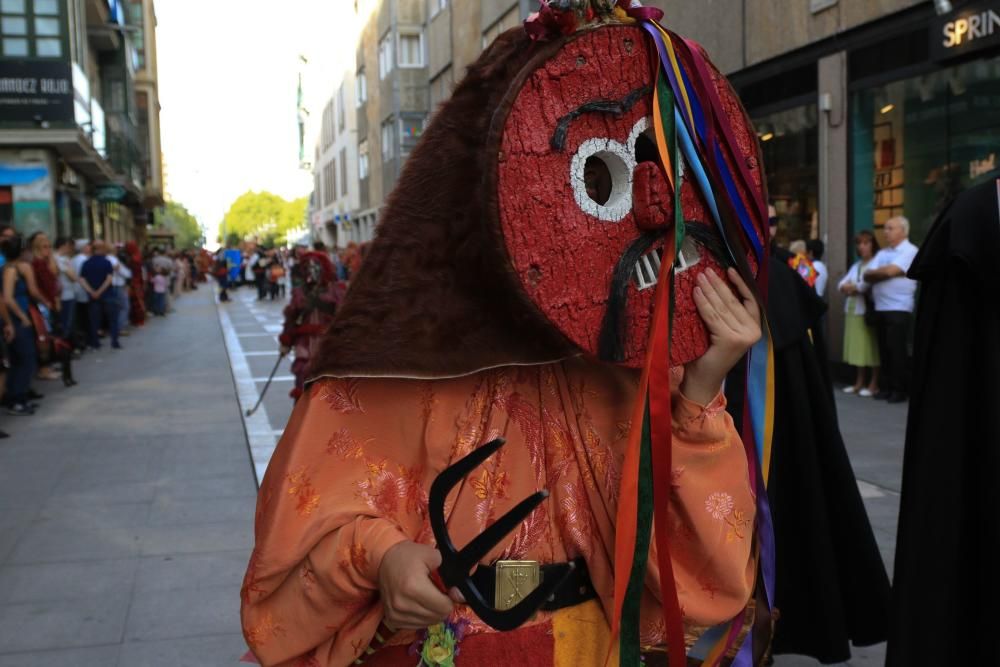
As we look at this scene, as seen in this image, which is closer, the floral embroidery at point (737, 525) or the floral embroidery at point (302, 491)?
the floral embroidery at point (302, 491)

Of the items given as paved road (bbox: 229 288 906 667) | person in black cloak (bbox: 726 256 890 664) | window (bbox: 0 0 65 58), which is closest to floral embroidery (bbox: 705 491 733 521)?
person in black cloak (bbox: 726 256 890 664)

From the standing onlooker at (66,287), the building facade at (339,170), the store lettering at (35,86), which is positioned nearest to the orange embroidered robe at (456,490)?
the standing onlooker at (66,287)

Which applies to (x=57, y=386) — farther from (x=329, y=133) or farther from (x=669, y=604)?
(x=329, y=133)

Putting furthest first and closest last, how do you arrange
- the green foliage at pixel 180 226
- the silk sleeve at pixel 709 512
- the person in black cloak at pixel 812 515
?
1. the green foliage at pixel 180 226
2. the person in black cloak at pixel 812 515
3. the silk sleeve at pixel 709 512

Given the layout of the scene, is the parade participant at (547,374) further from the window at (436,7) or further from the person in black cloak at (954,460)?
the window at (436,7)

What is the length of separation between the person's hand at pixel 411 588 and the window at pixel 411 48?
33.4 metres

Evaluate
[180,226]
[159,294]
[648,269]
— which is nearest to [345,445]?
[648,269]

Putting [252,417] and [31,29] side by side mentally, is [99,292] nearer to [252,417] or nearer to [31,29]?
[252,417]

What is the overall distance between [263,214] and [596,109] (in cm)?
15052

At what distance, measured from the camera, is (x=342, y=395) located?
163 centimetres

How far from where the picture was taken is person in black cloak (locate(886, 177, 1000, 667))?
211cm

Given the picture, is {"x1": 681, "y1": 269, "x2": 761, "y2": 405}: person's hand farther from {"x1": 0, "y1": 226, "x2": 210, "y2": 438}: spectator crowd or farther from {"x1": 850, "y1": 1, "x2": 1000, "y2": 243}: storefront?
{"x1": 0, "y1": 226, "x2": 210, "y2": 438}: spectator crowd

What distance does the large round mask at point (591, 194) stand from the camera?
4.69 ft

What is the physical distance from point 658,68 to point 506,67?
241 mm
